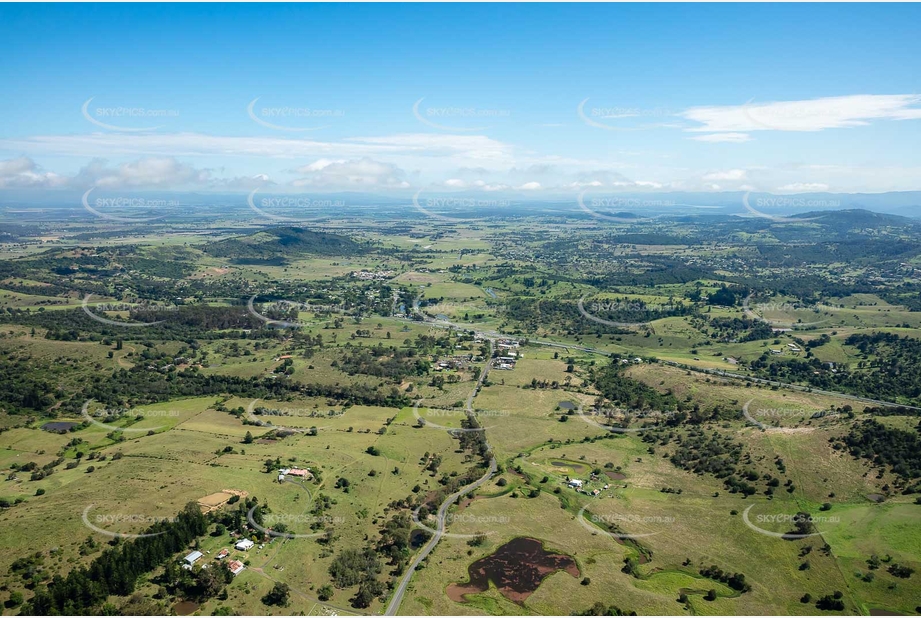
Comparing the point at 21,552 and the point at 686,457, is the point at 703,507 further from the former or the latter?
the point at 21,552

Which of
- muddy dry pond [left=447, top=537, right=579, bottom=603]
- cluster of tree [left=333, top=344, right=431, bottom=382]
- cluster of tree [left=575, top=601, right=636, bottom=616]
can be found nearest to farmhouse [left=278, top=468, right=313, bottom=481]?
muddy dry pond [left=447, top=537, right=579, bottom=603]

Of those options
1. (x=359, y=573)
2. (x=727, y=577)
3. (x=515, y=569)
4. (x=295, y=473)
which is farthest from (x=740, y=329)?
(x=359, y=573)

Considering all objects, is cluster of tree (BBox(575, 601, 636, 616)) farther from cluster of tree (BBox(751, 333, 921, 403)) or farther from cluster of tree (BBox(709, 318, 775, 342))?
cluster of tree (BBox(709, 318, 775, 342))

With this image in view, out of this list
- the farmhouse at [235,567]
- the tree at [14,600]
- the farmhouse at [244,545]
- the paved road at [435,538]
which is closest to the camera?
the tree at [14,600]

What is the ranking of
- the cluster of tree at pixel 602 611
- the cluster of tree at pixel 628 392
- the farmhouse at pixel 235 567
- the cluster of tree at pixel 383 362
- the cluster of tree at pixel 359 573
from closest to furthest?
the cluster of tree at pixel 602 611 < the cluster of tree at pixel 359 573 < the farmhouse at pixel 235 567 < the cluster of tree at pixel 628 392 < the cluster of tree at pixel 383 362

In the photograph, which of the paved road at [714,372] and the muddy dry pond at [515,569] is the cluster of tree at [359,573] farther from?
the paved road at [714,372]

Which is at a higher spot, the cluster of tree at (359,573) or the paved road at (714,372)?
the paved road at (714,372)

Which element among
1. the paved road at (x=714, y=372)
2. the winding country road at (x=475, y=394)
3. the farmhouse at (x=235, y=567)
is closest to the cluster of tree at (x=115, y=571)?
the farmhouse at (x=235, y=567)
